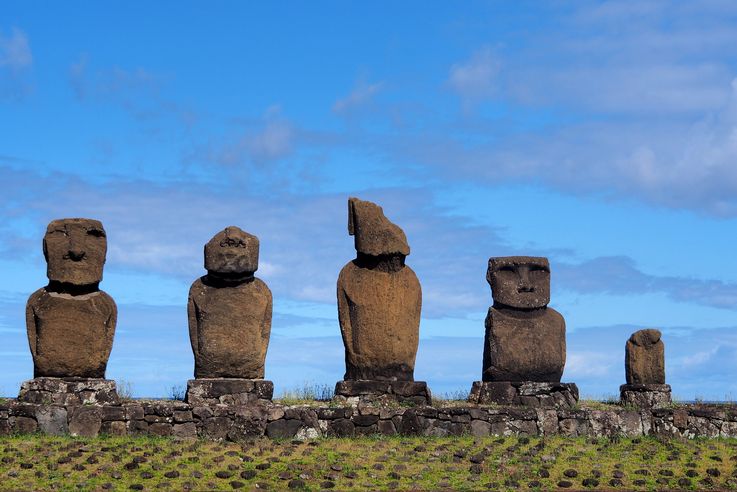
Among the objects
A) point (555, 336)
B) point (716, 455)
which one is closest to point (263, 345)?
point (555, 336)

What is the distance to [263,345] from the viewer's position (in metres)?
24.7

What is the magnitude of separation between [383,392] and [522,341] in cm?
316

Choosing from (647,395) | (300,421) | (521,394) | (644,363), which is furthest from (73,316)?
(644,363)

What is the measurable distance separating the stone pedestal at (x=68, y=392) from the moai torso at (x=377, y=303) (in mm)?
4366

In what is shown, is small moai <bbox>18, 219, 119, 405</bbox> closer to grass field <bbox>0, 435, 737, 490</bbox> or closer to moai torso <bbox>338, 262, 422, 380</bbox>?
grass field <bbox>0, 435, 737, 490</bbox>

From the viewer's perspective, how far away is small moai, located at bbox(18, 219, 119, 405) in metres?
24.3

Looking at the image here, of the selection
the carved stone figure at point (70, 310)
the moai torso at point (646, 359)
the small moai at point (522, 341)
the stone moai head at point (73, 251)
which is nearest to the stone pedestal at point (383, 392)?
the small moai at point (522, 341)

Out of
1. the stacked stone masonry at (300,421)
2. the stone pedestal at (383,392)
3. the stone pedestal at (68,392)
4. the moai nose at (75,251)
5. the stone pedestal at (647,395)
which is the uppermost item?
the moai nose at (75,251)

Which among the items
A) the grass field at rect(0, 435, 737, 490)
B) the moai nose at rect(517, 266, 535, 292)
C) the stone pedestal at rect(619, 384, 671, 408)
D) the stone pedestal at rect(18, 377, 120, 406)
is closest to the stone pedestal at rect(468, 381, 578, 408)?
the moai nose at rect(517, 266, 535, 292)

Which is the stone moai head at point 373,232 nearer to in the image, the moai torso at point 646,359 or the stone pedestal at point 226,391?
the stone pedestal at point 226,391

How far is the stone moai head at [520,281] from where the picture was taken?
2620 centimetres

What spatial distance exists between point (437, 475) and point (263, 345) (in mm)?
5329

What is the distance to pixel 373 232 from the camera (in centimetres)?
2505

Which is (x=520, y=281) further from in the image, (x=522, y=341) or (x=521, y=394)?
(x=521, y=394)
